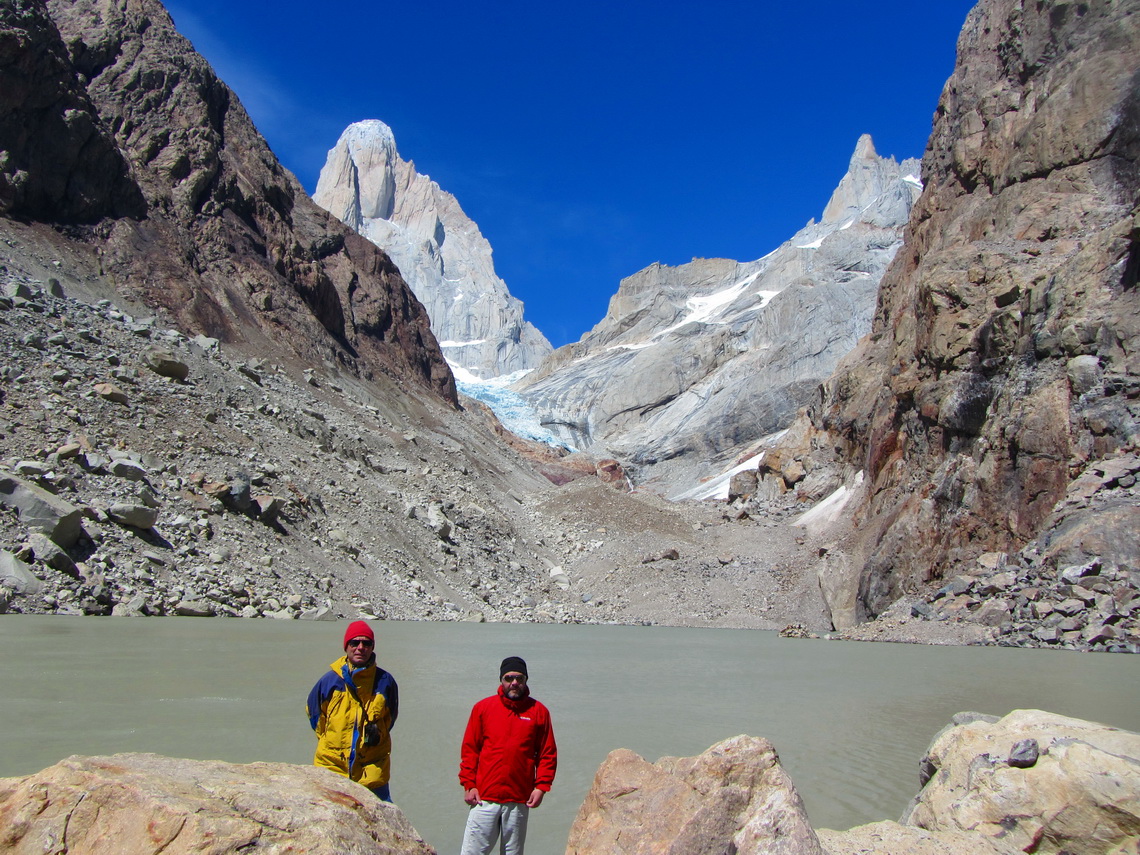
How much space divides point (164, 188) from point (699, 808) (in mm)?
42597

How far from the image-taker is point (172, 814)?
2.62 m

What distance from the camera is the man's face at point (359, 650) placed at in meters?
4.07

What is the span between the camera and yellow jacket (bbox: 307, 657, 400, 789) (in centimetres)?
→ 403

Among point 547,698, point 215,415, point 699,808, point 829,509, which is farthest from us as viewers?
point 829,509

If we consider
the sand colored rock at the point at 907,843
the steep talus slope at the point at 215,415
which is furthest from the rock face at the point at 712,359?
the sand colored rock at the point at 907,843

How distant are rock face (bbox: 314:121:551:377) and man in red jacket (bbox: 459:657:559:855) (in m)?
161

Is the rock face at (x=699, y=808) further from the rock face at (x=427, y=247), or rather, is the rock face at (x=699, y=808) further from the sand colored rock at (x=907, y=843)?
the rock face at (x=427, y=247)

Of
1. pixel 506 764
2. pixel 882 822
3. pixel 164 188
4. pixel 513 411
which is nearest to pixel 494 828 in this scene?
pixel 506 764

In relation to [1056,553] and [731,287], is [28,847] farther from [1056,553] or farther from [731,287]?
[731,287]

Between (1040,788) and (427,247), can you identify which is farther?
(427,247)

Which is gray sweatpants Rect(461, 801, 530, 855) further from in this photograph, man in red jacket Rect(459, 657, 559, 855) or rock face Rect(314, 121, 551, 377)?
rock face Rect(314, 121, 551, 377)

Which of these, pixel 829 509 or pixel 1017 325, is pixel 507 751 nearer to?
pixel 1017 325

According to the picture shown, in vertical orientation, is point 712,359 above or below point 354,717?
above

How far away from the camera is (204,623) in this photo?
14641 mm
